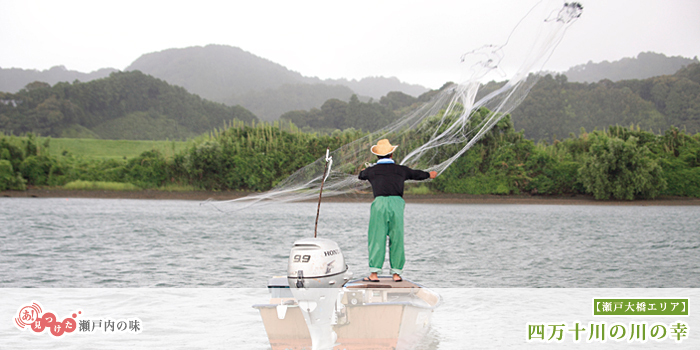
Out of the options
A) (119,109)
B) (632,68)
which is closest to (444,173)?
(119,109)

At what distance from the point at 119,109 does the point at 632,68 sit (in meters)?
125

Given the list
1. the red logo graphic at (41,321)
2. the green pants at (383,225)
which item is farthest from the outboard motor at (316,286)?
the red logo graphic at (41,321)

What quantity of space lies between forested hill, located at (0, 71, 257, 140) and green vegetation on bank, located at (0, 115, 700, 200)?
38.7 meters

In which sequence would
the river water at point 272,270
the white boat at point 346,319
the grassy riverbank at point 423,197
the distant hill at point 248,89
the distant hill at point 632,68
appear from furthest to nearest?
the distant hill at point 248,89, the distant hill at point 632,68, the grassy riverbank at point 423,197, the river water at point 272,270, the white boat at point 346,319

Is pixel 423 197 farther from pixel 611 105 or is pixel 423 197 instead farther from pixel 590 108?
pixel 611 105

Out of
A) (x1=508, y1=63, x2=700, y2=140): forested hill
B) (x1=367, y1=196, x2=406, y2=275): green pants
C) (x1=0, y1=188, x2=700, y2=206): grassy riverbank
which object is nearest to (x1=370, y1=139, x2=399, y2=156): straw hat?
(x1=367, y1=196, x2=406, y2=275): green pants

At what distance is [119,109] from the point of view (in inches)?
3730

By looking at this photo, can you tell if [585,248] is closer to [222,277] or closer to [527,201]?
[222,277]

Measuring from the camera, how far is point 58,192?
44.1 metres

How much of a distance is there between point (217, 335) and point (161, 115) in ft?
307

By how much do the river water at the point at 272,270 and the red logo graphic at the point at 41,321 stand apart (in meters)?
0.20

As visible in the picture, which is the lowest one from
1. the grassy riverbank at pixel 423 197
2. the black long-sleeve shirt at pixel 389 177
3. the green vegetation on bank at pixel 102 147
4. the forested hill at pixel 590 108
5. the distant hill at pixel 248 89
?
the grassy riverbank at pixel 423 197

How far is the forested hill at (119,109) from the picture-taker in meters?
81.1

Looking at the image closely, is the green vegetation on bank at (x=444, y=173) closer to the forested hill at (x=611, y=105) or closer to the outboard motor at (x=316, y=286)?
the forested hill at (x=611, y=105)
